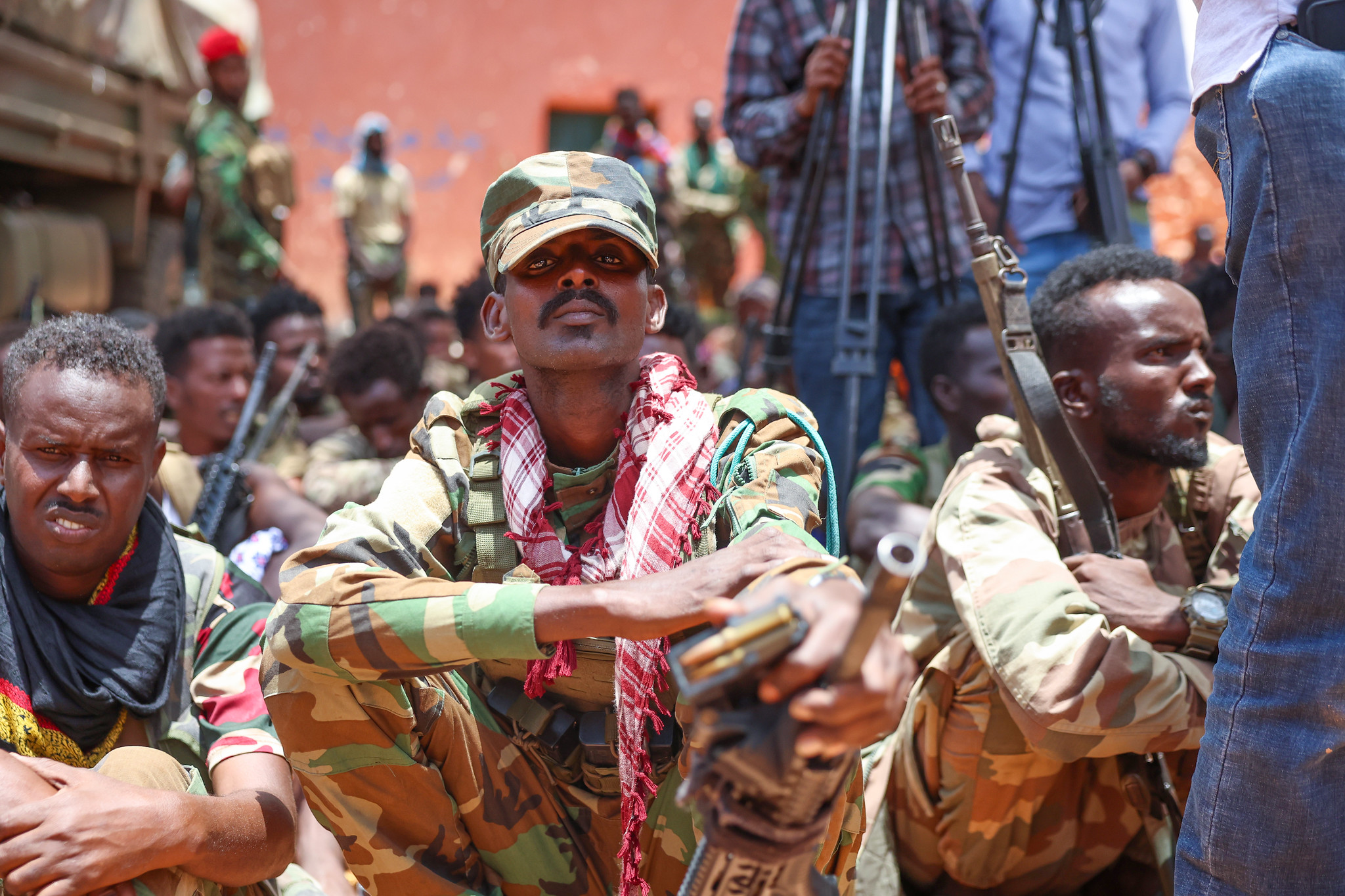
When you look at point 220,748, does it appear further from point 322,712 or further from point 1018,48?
point 1018,48

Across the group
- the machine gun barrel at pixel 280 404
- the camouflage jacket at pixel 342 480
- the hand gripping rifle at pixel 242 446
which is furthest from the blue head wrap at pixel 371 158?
the camouflage jacket at pixel 342 480

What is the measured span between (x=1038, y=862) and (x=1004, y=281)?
1353 millimetres

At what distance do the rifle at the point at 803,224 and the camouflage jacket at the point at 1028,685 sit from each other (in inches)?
37.1

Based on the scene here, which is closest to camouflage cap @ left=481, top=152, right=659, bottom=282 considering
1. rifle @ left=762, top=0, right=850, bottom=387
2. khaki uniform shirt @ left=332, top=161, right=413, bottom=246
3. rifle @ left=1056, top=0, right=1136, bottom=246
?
rifle @ left=762, top=0, right=850, bottom=387

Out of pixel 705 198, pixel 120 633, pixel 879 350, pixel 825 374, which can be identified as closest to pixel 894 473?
pixel 825 374

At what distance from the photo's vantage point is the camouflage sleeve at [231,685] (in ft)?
7.82

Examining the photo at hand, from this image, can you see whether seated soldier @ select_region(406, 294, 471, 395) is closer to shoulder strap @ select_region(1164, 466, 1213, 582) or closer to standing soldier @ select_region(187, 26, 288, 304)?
standing soldier @ select_region(187, 26, 288, 304)

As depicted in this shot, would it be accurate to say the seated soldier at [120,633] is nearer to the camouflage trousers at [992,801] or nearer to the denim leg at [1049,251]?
the camouflage trousers at [992,801]

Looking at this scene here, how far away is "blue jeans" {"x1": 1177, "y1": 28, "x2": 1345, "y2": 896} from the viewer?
6.17ft

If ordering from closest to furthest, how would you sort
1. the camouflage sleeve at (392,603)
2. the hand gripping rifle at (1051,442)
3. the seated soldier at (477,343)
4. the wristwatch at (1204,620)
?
the camouflage sleeve at (392,603), the wristwatch at (1204,620), the hand gripping rifle at (1051,442), the seated soldier at (477,343)

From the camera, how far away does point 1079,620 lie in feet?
7.97

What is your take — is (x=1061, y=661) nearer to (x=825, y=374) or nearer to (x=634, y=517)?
(x=634, y=517)

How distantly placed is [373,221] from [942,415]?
9252 mm

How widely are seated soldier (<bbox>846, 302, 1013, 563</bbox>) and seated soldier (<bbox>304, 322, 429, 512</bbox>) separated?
2049mm
